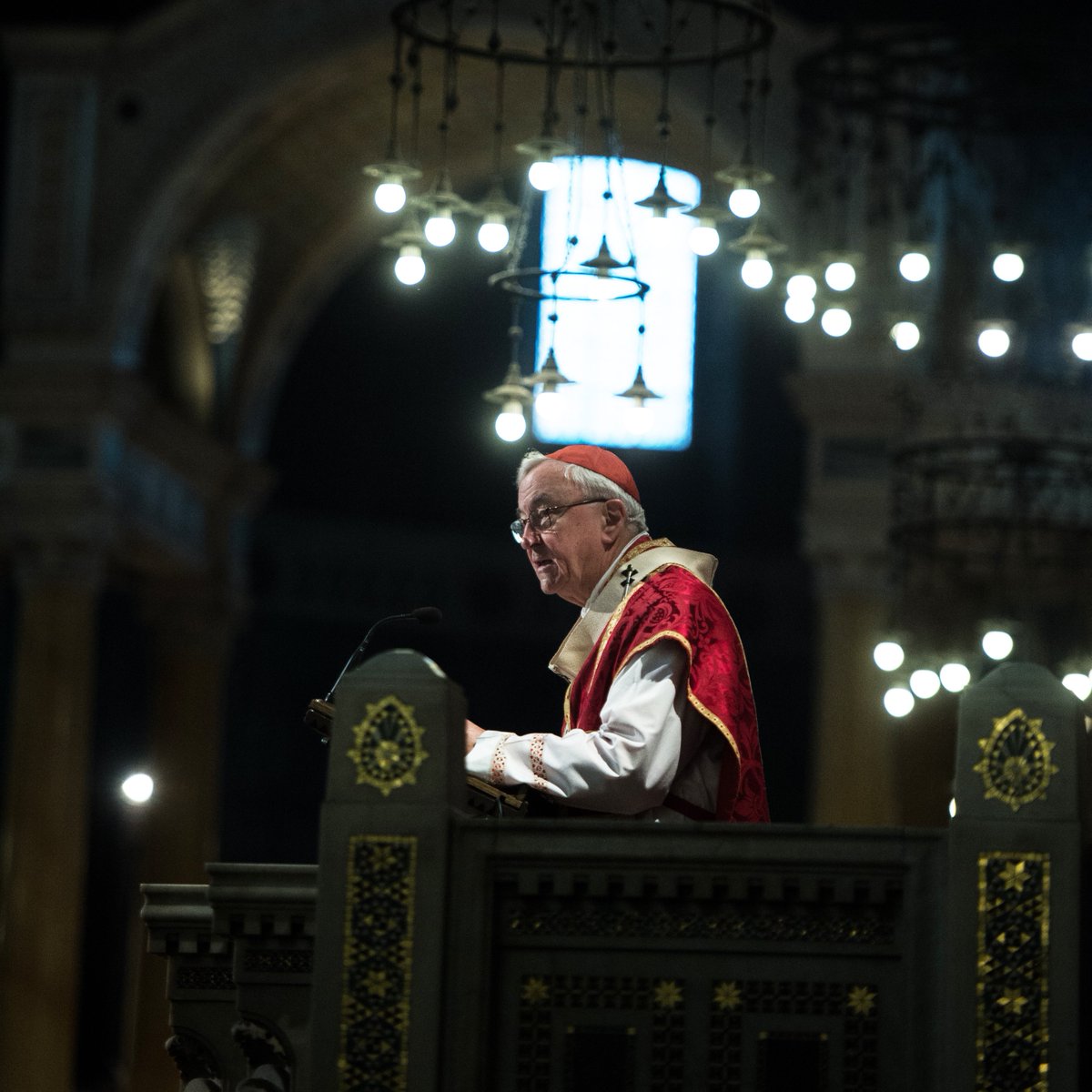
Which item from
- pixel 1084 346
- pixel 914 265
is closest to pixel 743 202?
pixel 914 265

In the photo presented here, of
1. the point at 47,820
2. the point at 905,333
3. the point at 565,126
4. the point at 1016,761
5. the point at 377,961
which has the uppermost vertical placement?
the point at 565,126

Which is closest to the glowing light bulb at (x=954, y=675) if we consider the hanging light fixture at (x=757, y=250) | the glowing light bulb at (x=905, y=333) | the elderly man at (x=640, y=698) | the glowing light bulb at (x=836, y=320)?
the glowing light bulb at (x=905, y=333)

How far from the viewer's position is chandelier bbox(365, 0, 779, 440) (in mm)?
8453

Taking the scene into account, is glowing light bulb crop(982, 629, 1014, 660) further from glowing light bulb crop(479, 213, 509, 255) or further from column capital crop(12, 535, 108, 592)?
column capital crop(12, 535, 108, 592)

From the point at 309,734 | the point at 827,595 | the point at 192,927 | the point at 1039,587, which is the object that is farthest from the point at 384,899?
the point at 309,734

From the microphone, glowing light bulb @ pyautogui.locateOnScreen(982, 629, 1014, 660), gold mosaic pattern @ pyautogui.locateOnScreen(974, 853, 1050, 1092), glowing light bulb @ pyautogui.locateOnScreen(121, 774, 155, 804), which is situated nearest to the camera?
gold mosaic pattern @ pyautogui.locateOnScreen(974, 853, 1050, 1092)

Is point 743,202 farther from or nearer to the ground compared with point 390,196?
nearer to the ground

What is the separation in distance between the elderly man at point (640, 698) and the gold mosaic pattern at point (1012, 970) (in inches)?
29.3

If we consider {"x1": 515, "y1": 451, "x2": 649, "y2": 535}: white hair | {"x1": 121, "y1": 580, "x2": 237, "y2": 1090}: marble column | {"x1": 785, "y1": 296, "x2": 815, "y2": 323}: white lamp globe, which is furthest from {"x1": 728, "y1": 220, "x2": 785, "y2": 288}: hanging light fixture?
{"x1": 121, "y1": 580, "x2": 237, "y2": 1090}: marble column

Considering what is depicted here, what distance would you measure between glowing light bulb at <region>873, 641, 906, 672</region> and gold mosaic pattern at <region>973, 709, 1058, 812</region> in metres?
8.37

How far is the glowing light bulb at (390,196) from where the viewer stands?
368 inches

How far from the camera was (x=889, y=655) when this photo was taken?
40.4ft

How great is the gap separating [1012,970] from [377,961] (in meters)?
1.01

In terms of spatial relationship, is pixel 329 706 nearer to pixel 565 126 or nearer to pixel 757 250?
pixel 757 250
